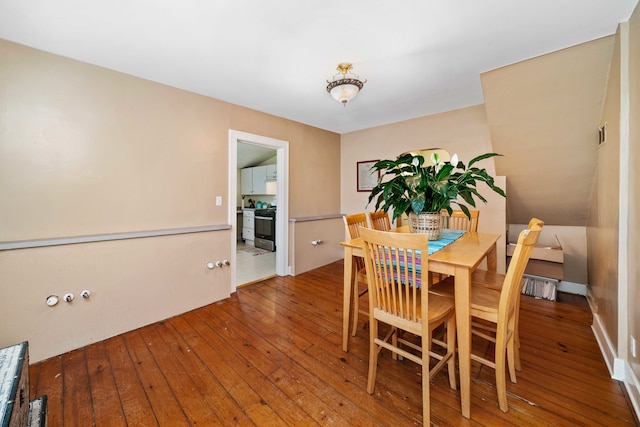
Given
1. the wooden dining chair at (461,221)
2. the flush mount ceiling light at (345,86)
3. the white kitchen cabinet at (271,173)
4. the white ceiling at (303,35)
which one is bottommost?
the wooden dining chair at (461,221)

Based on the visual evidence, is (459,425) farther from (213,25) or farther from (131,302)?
(213,25)

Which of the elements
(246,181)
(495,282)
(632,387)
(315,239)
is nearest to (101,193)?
(315,239)

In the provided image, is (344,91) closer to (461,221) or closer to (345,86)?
(345,86)

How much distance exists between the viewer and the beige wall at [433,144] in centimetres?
299

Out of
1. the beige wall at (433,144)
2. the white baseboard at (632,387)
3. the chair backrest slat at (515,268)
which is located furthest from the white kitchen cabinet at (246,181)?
the white baseboard at (632,387)

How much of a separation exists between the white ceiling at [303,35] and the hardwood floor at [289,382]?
2.32m

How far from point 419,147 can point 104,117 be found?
11.8 ft

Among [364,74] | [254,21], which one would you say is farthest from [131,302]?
[364,74]

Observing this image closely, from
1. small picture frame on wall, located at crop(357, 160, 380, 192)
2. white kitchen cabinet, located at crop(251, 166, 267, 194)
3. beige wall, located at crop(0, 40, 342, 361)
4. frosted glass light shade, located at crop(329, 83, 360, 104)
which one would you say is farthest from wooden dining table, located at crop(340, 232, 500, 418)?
white kitchen cabinet, located at crop(251, 166, 267, 194)

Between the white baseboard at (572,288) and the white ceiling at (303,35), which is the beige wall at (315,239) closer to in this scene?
the white ceiling at (303,35)

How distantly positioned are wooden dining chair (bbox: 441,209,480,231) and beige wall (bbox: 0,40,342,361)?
2483 millimetres

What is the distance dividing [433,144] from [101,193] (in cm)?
378

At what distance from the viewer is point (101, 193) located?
84.9 inches

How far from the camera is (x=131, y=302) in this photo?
227 centimetres
